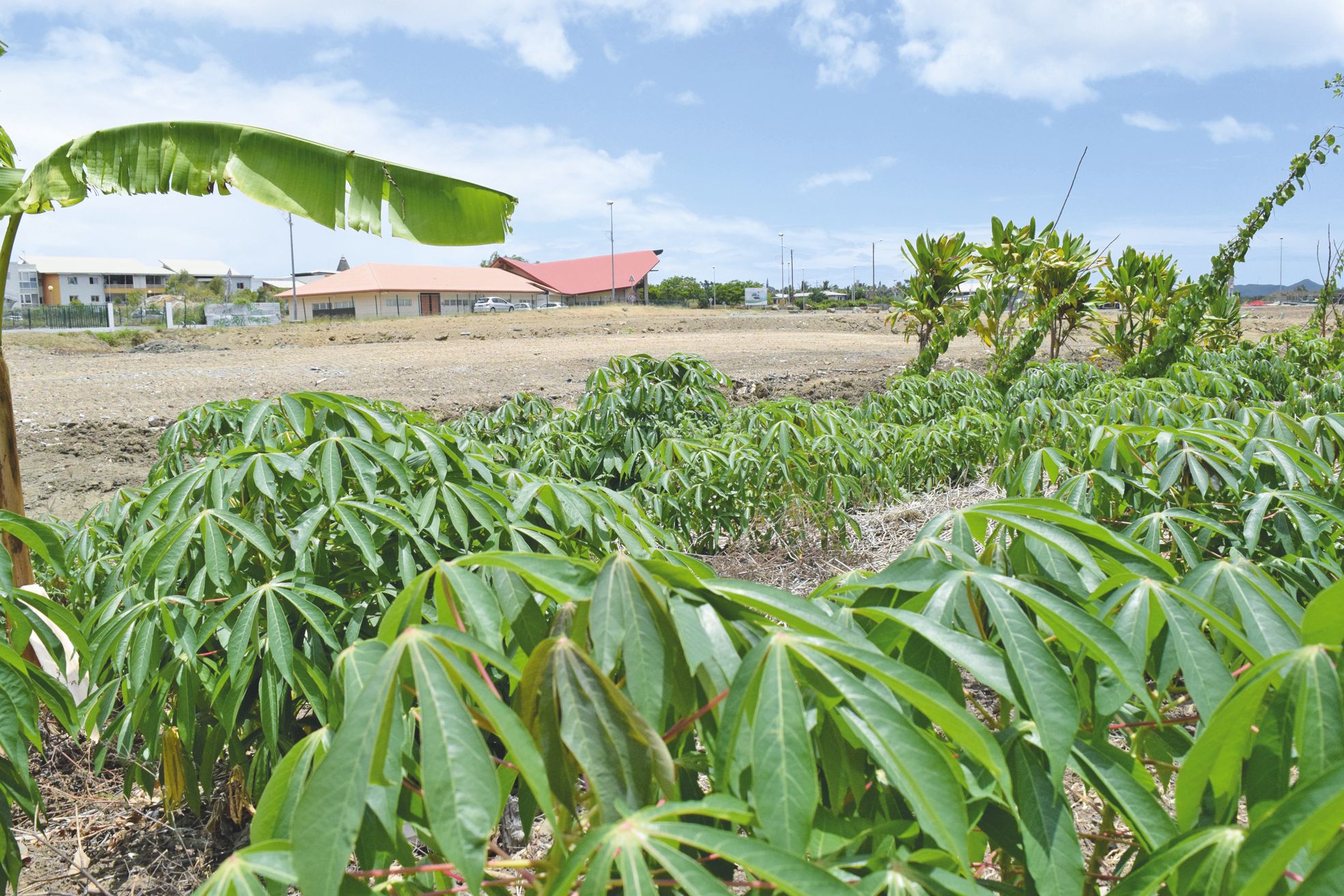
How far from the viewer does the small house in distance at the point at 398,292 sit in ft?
143

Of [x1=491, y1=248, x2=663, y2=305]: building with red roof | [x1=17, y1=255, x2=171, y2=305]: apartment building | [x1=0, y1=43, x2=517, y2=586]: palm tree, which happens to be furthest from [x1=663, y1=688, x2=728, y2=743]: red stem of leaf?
[x1=17, y1=255, x2=171, y2=305]: apartment building

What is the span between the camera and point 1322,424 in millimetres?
2270

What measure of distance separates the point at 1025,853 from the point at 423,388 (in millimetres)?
13851

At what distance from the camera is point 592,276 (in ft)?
180

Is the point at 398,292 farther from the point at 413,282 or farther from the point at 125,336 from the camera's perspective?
the point at 125,336

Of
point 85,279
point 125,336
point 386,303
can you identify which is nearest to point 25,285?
point 85,279

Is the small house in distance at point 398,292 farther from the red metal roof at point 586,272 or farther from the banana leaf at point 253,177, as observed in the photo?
the banana leaf at point 253,177

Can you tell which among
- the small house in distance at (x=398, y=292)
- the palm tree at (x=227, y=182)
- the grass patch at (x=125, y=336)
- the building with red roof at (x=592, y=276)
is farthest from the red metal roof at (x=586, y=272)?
the palm tree at (x=227, y=182)

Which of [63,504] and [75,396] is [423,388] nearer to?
[75,396]

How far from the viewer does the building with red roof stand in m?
53.5

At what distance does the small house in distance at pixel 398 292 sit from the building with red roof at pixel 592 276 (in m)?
5.00

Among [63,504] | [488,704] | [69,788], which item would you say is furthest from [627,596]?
[63,504]

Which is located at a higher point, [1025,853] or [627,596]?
[627,596]

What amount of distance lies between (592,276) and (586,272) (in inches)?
43.6
